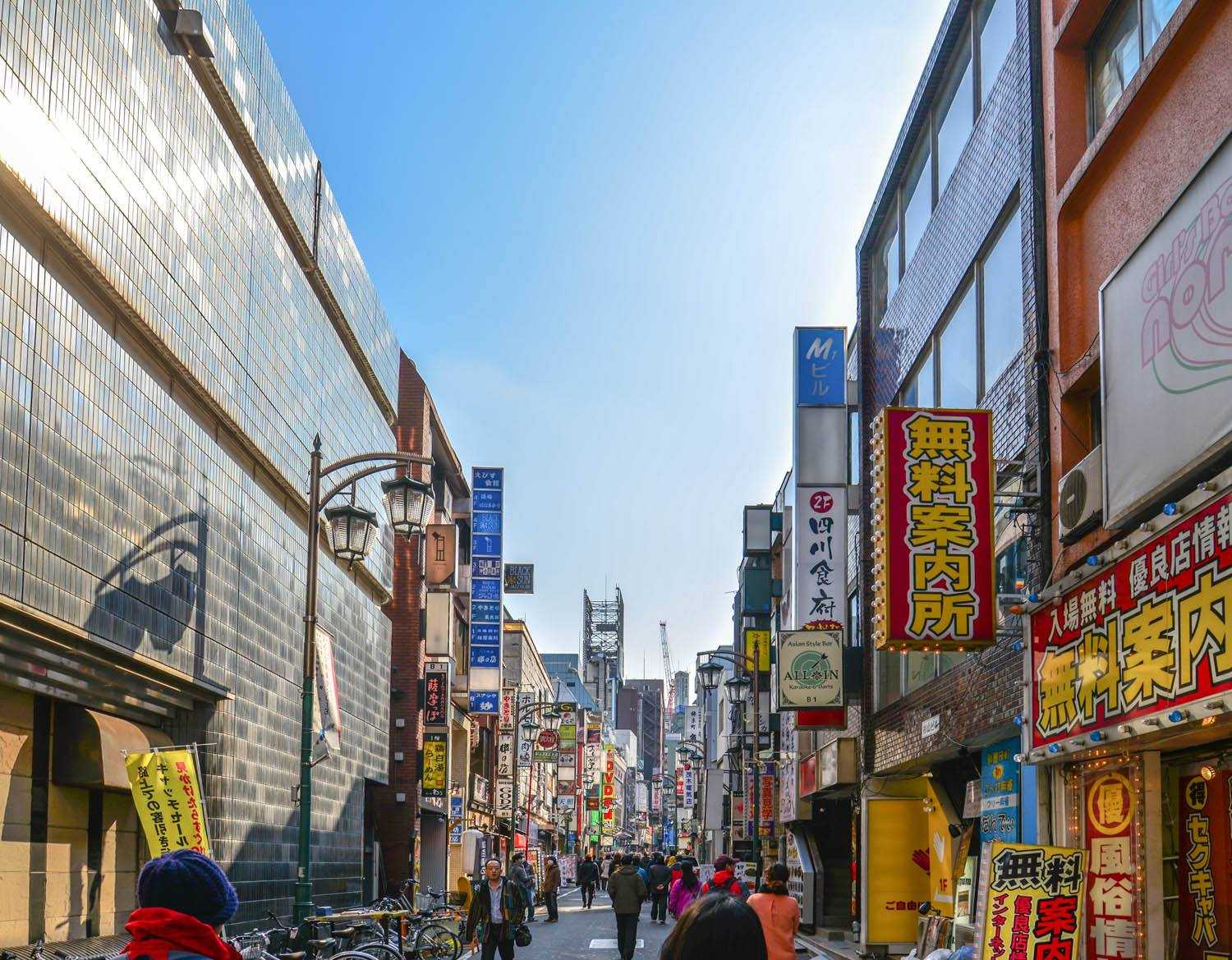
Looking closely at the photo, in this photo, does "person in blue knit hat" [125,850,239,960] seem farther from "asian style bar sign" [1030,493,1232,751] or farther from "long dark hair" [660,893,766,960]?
"asian style bar sign" [1030,493,1232,751]

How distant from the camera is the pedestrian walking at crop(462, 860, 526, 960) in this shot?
17688 mm

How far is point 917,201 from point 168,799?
13.7 meters

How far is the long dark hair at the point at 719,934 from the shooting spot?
3.78 meters

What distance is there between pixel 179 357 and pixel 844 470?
1195 cm

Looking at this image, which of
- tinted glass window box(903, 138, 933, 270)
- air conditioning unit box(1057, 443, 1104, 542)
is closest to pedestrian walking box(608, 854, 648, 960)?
tinted glass window box(903, 138, 933, 270)

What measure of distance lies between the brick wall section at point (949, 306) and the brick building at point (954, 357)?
0.03 meters

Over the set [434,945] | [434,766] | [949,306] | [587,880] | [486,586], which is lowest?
[587,880]

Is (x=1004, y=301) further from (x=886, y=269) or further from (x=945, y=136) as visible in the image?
(x=886, y=269)

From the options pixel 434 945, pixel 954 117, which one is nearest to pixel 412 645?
pixel 434 945

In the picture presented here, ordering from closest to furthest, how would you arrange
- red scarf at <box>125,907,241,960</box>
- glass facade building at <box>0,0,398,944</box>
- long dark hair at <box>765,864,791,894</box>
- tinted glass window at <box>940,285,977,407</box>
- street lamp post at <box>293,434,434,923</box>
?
red scarf at <box>125,907,241,960</box>, long dark hair at <box>765,864,791,894</box>, glass facade building at <box>0,0,398,944</box>, street lamp post at <box>293,434,434,923</box>, tinted glass window at <box>940,285,977,407</box>

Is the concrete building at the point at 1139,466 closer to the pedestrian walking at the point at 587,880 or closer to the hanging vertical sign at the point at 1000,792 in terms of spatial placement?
the hanging vertical sign at the point at 1000,792

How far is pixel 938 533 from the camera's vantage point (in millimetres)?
14555

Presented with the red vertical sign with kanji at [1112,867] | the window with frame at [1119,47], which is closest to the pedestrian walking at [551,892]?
the red vertical sign with kanji at [1112,867]

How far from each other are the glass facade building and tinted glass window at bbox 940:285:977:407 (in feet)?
30.6
